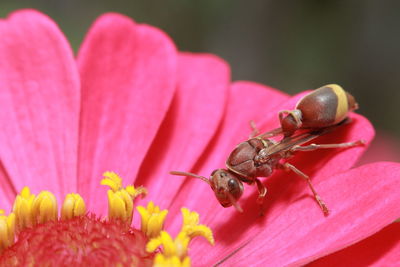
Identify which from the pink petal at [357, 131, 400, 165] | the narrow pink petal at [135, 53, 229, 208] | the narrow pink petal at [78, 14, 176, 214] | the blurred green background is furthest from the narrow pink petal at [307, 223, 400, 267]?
the blurred green background

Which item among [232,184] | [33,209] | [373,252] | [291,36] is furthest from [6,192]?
[291,36]

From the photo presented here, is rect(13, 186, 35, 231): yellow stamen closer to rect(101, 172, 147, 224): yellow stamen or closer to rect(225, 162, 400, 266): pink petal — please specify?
rect(101, 172, 147, 224): yellow stamen

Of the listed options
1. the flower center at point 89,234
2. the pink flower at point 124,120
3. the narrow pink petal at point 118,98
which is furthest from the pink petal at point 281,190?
the narrow pink petal at point 118,98

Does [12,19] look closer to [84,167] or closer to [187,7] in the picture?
[84,167]

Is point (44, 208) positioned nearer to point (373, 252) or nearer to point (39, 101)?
point (39, 101)

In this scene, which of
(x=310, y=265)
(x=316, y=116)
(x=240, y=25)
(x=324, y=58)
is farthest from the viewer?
(x=240, y=25)

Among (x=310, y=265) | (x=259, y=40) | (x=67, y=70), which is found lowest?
(x=259, y=40)

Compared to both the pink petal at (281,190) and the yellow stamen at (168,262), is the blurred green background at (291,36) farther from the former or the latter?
the yellow stamen at (168,262)

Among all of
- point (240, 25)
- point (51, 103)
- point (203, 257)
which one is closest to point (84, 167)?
point (51, 103)
